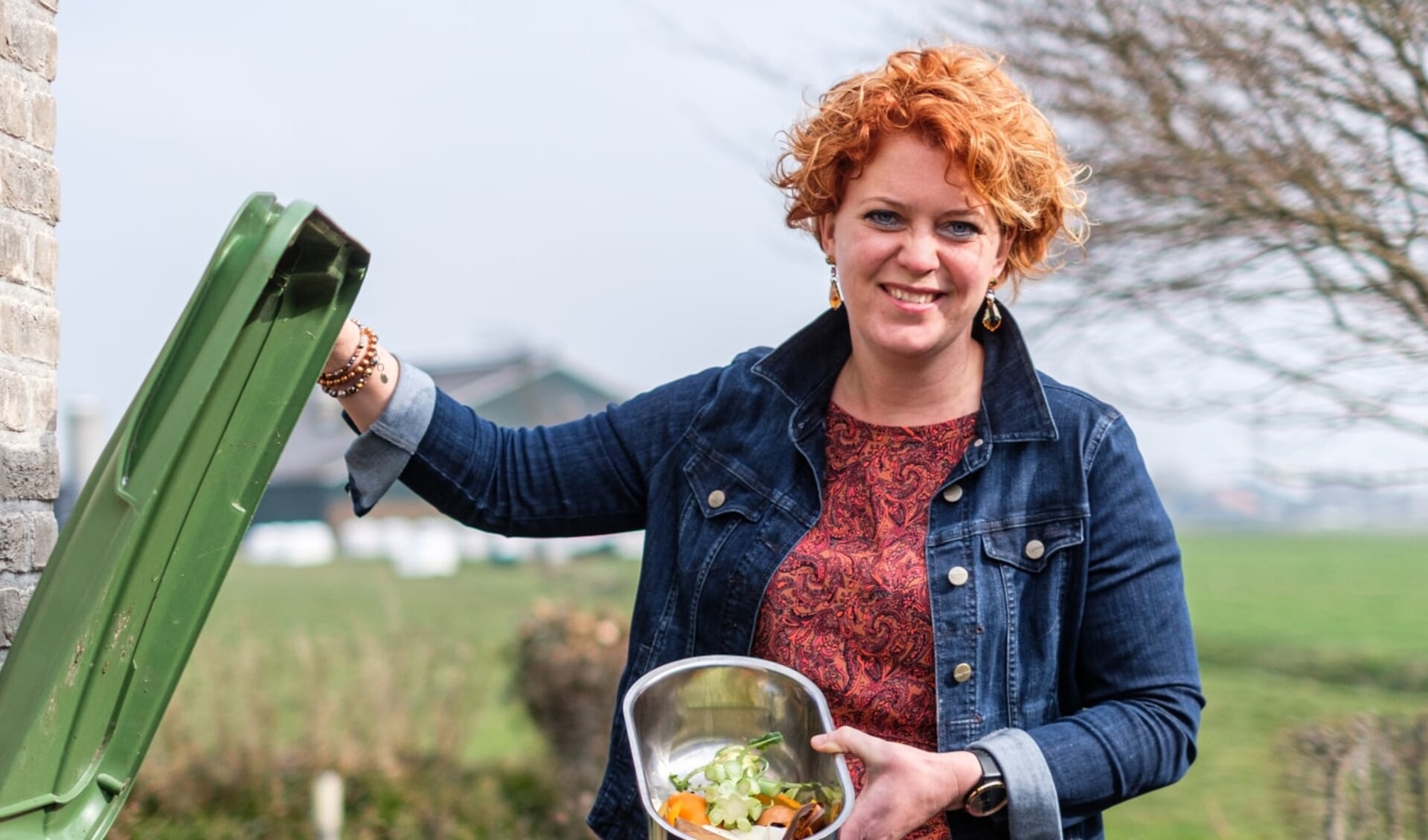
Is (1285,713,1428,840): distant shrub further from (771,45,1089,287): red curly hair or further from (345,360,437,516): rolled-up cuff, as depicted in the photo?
(345,360,437,516): rolled-up cuff

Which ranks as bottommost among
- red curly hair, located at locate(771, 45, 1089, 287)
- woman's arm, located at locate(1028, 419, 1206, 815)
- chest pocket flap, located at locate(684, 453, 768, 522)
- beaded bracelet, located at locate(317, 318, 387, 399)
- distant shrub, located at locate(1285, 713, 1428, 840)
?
distant shrub, located at locate(1285, 713, 1428, 840)

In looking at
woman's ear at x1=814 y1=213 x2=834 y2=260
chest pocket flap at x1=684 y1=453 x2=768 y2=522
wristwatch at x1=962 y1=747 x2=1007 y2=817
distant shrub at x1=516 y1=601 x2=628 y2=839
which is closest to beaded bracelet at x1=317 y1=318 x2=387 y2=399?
chest pocket flap at x1=684 y1=453 x2=768 y2=522

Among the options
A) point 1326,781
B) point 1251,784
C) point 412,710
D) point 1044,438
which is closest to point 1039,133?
point 1044,438

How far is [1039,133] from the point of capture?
1982 mm

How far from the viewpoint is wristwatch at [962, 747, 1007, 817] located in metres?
1.81

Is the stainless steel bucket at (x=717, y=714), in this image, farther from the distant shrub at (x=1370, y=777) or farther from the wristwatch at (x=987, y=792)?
the distant shrub at (x=1370, y=777)

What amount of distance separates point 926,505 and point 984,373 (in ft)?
0.85

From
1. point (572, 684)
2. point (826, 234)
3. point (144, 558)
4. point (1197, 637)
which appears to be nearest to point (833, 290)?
point (826, 234)

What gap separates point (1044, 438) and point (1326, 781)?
3342mm

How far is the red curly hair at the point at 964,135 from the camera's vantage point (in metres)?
1.91

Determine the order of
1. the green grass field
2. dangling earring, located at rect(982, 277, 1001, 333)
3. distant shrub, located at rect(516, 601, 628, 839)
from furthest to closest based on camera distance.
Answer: the green grass field
distant shrub, located at rect(516, 601, 628, 839)
dangling earring, located at rect(982, 277, 1001, 333)

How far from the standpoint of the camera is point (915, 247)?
192cm

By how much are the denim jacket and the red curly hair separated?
234mm

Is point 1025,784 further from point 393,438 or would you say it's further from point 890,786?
point 393,438
